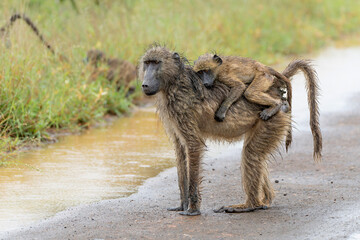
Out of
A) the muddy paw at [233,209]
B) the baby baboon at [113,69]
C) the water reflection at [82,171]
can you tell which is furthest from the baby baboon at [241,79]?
the baby baboon at [113,69]

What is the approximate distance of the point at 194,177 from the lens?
5.36m

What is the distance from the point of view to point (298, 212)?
543 cm

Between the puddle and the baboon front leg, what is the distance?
61.7 inches

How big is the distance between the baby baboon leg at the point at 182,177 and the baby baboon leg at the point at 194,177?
15 cm

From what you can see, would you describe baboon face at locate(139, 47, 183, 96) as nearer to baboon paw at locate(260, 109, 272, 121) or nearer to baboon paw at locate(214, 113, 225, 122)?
baboon paw at locate(214, 113, 225, 122)

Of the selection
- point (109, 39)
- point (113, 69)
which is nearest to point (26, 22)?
point (113, 69)

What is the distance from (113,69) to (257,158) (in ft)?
18.4

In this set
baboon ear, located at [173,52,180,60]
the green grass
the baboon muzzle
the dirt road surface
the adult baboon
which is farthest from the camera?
the adult baboon

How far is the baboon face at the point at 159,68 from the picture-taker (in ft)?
17.5

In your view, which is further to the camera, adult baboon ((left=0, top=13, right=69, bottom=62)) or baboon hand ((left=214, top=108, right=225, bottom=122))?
adult baboon ((left=0, top=13, right=69, bottom=62))

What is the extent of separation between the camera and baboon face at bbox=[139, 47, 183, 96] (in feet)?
17.5

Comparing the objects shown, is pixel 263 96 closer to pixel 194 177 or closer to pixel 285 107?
pixel 285 107

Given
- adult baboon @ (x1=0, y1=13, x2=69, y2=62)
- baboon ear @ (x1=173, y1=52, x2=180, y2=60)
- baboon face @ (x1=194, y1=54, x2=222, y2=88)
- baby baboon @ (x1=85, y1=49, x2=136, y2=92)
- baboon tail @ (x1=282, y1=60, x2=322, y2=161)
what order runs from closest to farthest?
baboon ear @ (x1=173, y1=52, x2=180, y2=60)
baboon face @ (x1=194, y1=54, x2=222, y2=88)
baboon tail @ (x1=282, y1=60, x2=322, y2=161)
adult baboon @ (x1=0, y1=13, x2=69, y2=62)
baby baboon @ (x1=85, y1=49, x2=136, y2=92)

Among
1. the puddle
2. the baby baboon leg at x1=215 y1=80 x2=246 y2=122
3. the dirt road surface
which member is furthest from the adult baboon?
the baby baboon leg at x1=215 y1=80 x2=246 y2=122
